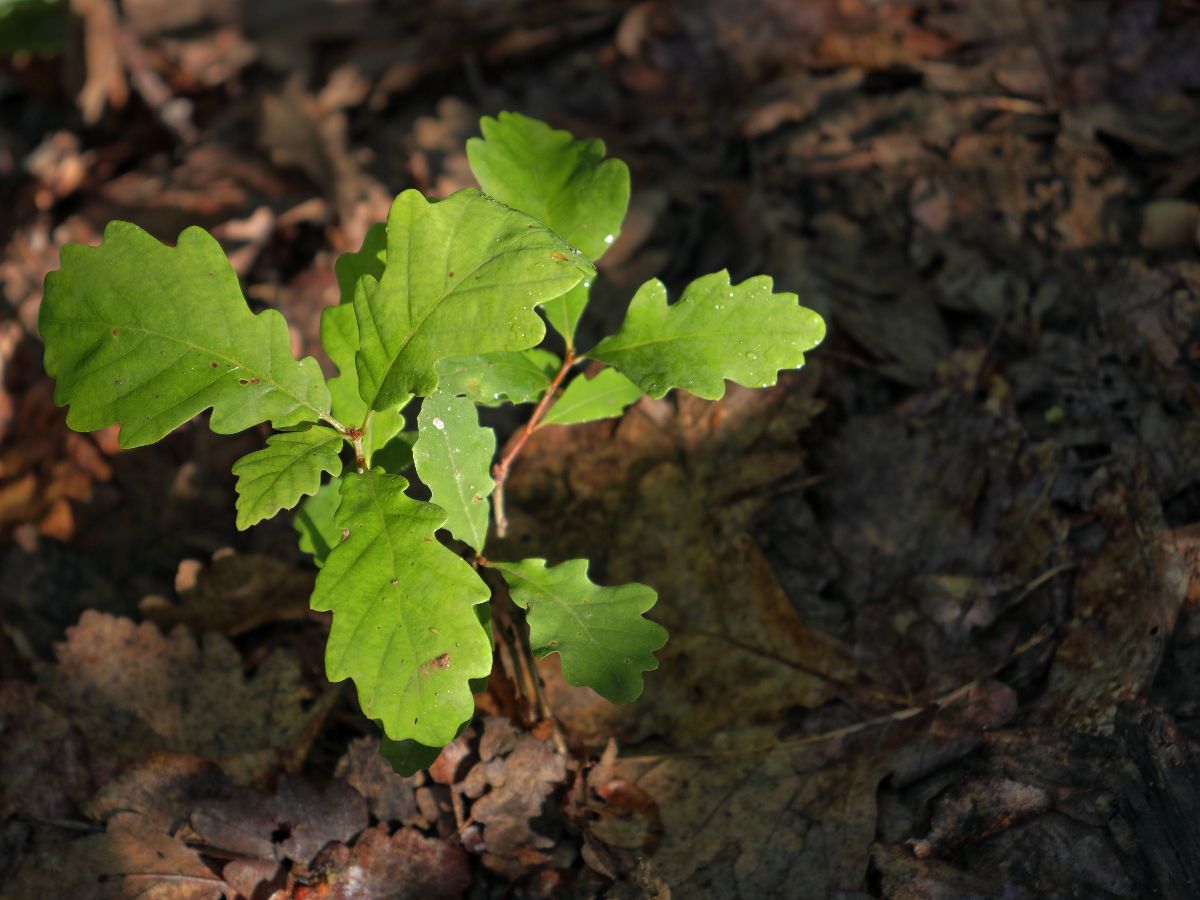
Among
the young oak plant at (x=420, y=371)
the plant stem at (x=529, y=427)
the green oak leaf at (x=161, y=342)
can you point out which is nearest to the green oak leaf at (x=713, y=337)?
the young oak plant at (x=420, y=371)

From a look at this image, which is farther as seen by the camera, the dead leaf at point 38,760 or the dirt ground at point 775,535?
the dead leaf at point 38,760

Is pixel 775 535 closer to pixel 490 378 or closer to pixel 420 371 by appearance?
pixel 490 378

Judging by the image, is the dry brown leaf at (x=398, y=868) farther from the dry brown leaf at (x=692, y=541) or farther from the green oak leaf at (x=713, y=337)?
the green oak leaf at (x=713, y=337)

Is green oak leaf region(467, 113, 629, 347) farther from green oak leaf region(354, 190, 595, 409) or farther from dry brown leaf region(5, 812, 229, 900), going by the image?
dry brown leaf region(5, 812, 229, 900)

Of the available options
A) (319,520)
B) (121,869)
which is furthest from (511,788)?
(121,869)

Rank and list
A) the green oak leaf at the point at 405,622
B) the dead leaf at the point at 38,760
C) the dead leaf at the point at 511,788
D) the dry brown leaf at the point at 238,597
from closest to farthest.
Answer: the green oak leaf at the point at 405,622 < the dead leaf at the point at 511,788 < the dead leaf at the point at 38,760 < the dry brown leaf at the point at 238,597
